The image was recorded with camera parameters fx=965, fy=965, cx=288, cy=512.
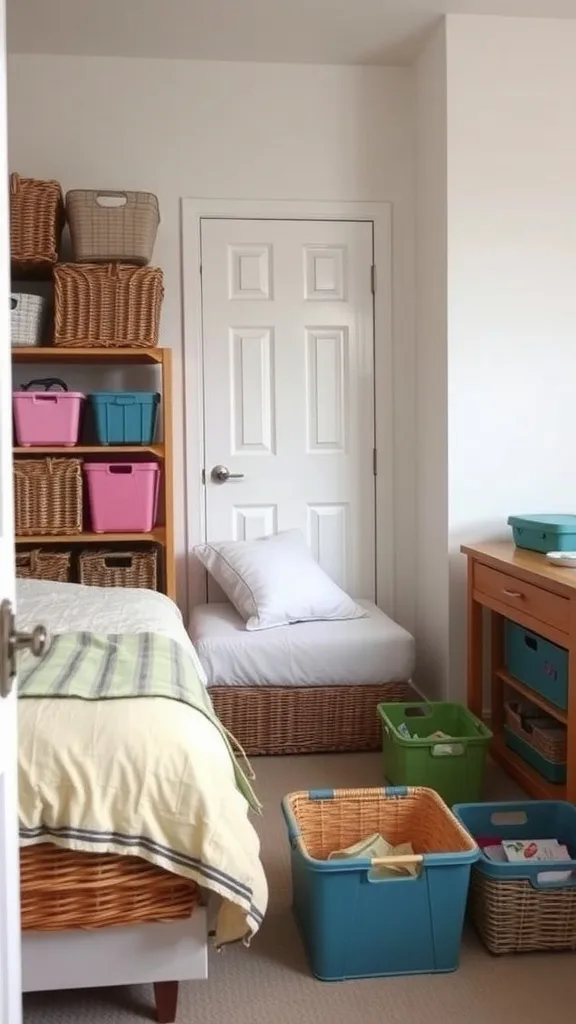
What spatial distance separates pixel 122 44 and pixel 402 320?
1.55 metres

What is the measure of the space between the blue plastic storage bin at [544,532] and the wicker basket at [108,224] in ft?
5.60

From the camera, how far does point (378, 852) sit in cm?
231

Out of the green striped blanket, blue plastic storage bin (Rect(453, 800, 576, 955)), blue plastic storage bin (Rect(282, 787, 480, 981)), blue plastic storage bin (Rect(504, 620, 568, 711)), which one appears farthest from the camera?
blue plastic storage bin (Rect(504, 620, 568, 711))

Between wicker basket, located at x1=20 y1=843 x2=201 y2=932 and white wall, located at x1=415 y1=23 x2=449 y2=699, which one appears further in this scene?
white wall, located at x1=415 y1=23 x2=449 y2=699

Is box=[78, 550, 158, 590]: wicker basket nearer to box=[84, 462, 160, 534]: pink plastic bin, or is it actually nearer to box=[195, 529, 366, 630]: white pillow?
box=[84, 462, 160, 534]: pink plastic bin

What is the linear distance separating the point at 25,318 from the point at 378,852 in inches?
91.6

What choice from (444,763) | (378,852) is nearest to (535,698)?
(444,763)

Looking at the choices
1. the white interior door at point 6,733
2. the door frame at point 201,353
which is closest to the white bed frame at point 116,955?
the white interior door at point 6,733

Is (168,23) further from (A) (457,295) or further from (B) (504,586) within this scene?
(B) (504,586)

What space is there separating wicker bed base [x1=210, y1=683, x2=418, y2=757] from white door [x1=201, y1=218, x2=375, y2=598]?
75 cm

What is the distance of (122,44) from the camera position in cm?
374

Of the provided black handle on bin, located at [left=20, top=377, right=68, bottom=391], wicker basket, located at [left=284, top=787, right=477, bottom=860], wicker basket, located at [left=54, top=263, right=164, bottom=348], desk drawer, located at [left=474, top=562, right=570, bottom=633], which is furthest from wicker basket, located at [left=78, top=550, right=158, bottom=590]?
wicker basket, located at [left=284, top=787, right=477, bottom=860]

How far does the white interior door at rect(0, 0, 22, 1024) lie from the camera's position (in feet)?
3.83

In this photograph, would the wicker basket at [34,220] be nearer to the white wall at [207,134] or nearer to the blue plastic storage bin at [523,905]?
the white wall at [207,134]
